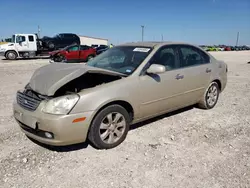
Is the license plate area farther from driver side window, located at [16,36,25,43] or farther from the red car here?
driver side window, located at [16,36,25,43]

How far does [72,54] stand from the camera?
712 inches

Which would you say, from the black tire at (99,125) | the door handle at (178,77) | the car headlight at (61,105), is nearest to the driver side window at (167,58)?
the door handle at (178,77)

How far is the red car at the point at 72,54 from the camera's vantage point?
1781 centimetres

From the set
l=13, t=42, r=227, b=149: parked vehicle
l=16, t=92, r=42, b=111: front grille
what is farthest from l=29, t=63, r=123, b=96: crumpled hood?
l=16, t=92, r=42, b=111: front grille

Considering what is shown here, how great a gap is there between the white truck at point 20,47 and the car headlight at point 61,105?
1928 centimetres

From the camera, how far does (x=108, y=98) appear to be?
2.97 meters

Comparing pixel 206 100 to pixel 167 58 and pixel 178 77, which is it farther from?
pixel 167 58

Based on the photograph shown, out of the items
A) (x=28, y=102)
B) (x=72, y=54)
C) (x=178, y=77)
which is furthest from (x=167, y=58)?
(x=72, y=54)

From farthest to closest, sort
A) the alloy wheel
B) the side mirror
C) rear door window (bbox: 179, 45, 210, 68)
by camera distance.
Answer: rear door window (bbox: 179, 45, 210, 68)
the side mirror
the alloy wheel

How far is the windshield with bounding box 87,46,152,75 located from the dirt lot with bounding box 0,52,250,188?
1.11m

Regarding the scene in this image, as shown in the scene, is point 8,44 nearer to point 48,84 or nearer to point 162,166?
point 48,84

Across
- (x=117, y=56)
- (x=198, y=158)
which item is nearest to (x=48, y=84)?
(x=117, y=56)

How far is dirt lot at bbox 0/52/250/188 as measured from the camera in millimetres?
2486

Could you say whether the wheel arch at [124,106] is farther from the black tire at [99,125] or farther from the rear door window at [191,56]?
the rear door window at [191,56]
